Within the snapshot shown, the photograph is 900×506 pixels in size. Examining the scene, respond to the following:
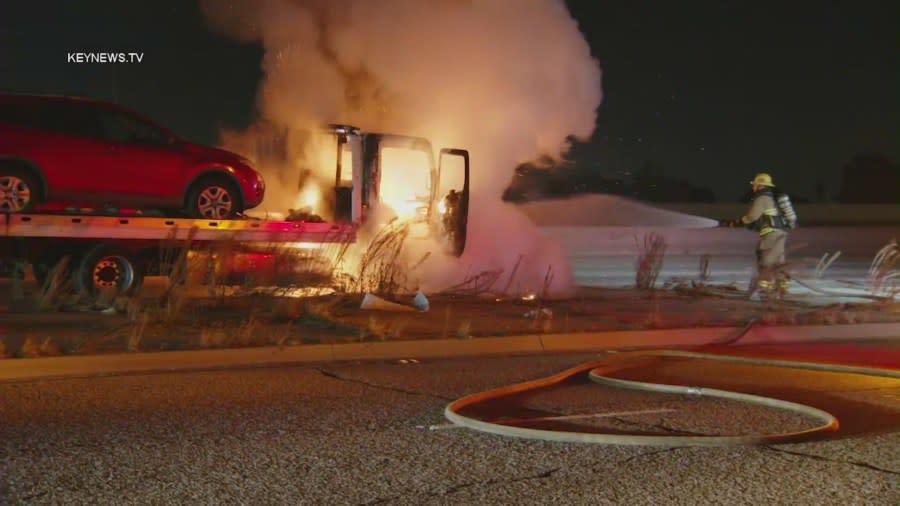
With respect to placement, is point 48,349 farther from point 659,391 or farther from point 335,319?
point 659,391

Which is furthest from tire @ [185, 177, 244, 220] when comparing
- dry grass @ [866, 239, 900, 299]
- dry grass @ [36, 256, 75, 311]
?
dry grass @ [866, 239, 900, 299]

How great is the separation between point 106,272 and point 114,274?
0.34 ft

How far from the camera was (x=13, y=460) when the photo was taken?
244 inches

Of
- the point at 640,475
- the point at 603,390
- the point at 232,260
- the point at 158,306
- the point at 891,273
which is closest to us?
the point at 640,475

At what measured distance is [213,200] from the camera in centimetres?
1340

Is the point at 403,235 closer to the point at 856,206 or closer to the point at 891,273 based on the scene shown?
the point at 891,273

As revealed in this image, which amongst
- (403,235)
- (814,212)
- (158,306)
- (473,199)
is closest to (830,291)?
(473,199)

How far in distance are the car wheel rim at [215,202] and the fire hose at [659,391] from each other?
542 cm

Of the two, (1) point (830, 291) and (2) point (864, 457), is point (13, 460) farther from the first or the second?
(1) point (830, 291)

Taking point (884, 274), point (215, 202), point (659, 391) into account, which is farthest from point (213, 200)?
point (884, 274)

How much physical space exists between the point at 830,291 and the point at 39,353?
503 inches

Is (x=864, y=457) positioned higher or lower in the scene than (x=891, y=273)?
lower

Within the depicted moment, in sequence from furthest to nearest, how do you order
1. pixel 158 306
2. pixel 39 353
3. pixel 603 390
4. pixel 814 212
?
pixel 814 212 < pixel 158 306 < pixel 39 353 < pixel 603 390

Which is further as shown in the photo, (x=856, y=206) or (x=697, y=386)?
(x=856, y=206)
